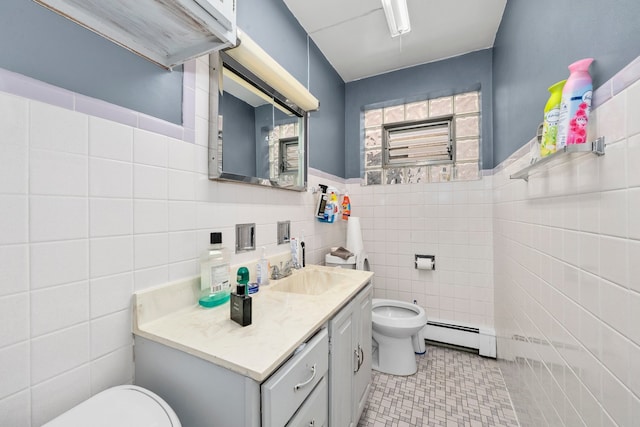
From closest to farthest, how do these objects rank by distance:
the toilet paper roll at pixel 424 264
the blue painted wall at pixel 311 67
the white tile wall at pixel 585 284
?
the white tile wall at pixel 585 284, the blue painted wall at pixel 311 67, the toilet paper roll at pixel 424 264

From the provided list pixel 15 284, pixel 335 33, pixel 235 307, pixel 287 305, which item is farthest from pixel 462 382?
pixel 335 33

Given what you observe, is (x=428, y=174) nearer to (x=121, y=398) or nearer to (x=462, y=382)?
(x=462, y=382)

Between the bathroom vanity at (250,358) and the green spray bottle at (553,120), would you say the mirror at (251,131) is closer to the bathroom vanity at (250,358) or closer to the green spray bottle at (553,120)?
the bathroom vanity at (250,358)

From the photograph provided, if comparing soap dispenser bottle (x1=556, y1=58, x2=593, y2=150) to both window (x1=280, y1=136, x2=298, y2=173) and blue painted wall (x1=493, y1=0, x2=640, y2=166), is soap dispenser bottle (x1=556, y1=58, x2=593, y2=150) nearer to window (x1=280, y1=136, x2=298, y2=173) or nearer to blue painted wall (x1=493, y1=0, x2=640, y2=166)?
blue painted wall (x1=493, y1=0, x2=640, y2=166)

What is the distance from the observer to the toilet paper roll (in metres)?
2.18

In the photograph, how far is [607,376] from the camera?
0.61m

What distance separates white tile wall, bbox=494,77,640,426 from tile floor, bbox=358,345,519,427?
0.24 metres

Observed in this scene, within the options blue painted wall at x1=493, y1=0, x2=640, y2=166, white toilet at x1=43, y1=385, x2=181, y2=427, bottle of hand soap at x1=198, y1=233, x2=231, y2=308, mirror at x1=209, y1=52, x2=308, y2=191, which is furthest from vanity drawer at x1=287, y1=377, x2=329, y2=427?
blue painted wall at x1=493, y1=0, x2=640, y2=166

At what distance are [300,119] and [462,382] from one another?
7.10 feet

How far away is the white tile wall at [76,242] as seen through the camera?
58 cm

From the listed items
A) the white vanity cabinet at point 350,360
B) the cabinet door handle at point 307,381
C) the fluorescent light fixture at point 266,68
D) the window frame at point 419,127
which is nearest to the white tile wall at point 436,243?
the window frame at point 419,127

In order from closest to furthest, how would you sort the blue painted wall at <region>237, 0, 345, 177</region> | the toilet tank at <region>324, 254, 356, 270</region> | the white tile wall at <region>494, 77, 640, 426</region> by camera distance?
1. the white tile wall at <region>494, 77, 640, 426</region>
2. the blue painted wall at <region>237, 0, 345, 177</region>
3. the toilet tank at <region>324, 254, 356, 270</region>

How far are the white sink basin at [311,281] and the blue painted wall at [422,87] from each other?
1.31m

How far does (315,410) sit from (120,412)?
0.56 m
